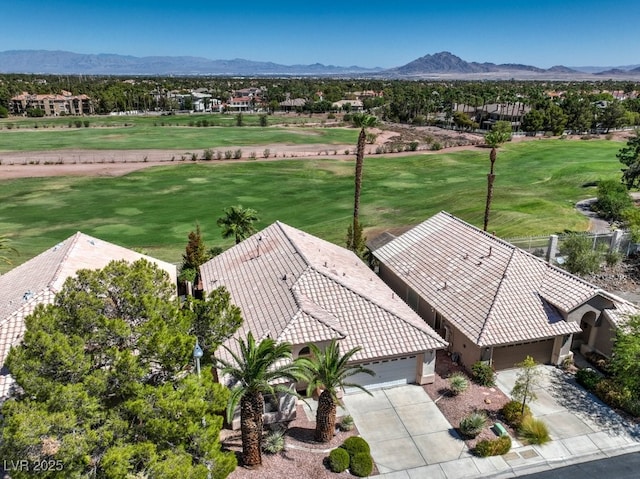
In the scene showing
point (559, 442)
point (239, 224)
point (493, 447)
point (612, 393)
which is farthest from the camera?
point (239, 224)

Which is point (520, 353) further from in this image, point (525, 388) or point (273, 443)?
point (273, 443)

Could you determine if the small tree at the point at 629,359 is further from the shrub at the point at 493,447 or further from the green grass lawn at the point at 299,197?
the green grass lawn at the point at 299,197

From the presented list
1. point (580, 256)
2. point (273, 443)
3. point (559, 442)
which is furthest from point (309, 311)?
Answer: point (580, 256)

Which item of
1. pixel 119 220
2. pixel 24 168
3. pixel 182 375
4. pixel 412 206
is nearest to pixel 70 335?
pixel 182 375

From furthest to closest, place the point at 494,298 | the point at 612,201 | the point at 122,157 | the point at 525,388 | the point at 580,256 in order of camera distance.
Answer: the point at 122,157 < the point at 612,201 < the point at 580,256 < the point at 494,298 < the point at 525,388

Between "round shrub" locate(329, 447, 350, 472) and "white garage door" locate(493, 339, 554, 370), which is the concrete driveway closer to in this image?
"round shrub" locate(329, 447, 350, 472)

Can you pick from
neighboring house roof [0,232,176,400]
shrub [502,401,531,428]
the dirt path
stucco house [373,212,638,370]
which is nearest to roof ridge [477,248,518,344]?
stucco house [373,212,638,370]

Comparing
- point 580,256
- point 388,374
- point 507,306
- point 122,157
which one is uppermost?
point 507,306
